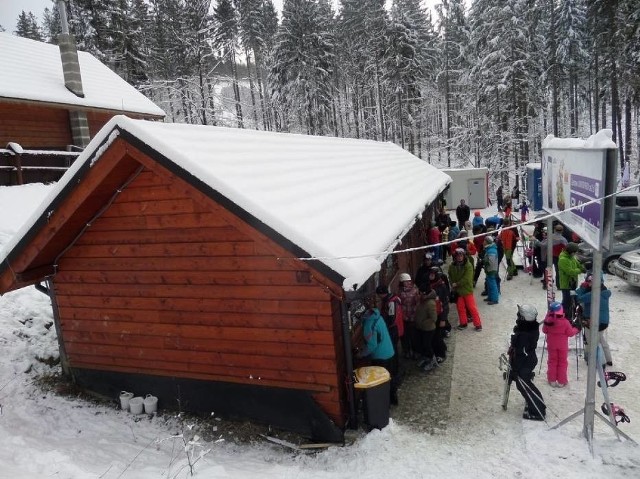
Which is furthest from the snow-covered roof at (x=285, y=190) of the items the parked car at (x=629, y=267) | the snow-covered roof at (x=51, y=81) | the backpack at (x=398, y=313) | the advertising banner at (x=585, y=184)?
the snow-covered roof at (x=51, y=81)

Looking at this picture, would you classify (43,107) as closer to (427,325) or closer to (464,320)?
(427,325)

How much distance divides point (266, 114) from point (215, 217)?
45.6 meters

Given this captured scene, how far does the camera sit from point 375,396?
20.1 feet

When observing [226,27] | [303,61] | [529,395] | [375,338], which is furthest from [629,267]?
[226,27]

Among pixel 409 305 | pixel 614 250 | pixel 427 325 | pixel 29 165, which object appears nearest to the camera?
pixel 427 325

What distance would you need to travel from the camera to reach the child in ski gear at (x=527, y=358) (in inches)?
249

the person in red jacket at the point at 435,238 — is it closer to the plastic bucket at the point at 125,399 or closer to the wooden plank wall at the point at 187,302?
the wooden plank wall at the point at 187,302

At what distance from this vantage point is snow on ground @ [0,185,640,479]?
5.34 meters

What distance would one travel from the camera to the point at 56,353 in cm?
862

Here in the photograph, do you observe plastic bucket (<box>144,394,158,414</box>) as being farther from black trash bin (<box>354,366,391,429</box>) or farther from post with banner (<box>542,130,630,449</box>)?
post with banner (<box>542,130,630,449</box>)

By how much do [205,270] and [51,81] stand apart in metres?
15.4

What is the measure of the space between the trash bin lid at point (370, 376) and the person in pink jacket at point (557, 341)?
2666 mm

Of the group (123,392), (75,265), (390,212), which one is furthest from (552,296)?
(75,265)

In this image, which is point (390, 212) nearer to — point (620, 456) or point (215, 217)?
point (215, 217)
